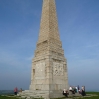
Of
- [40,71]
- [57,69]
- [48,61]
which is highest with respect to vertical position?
[48,61]

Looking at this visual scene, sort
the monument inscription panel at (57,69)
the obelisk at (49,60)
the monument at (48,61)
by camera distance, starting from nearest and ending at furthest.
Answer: the monument at (48,61) < the obelisk at (49,60) < the monument inscription panel at (57,69)

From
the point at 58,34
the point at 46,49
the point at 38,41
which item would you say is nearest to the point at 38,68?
the point at 46,49

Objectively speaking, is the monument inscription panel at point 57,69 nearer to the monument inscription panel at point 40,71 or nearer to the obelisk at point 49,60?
the obelisk at point 49,60

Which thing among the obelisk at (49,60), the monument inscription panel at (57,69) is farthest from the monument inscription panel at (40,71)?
the monument inscription panel at (57,69)

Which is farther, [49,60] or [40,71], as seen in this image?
[40,71]

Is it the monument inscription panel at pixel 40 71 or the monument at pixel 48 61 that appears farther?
the monument inscription panel at pixel 40 71

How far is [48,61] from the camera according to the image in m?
15.1

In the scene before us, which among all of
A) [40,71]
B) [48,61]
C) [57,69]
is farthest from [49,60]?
[40,71]

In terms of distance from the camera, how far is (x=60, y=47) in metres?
17.8

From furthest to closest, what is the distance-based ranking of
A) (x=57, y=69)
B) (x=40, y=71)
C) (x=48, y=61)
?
(x=40, y=71) → (x=57, y=69) → (x=48, y=61)

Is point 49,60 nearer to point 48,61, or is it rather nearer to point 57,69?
point 48,61

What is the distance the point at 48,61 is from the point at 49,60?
0.18m

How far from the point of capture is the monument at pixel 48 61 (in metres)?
14.9

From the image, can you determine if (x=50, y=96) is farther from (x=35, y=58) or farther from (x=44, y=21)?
(x=44, y=21)
